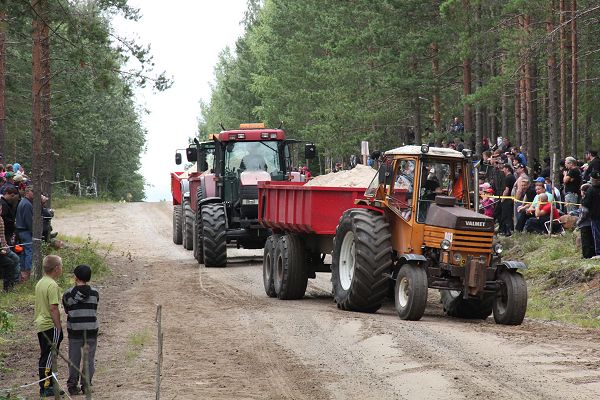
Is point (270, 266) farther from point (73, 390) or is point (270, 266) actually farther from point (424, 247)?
point (73, 390)

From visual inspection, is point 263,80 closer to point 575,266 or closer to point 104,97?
point 104,97

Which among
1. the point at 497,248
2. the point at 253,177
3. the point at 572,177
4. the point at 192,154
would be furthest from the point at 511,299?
the point at 192,154

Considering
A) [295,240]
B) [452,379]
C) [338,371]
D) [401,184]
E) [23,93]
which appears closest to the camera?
[452,379]

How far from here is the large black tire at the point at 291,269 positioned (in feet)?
57.1

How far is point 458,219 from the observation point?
1413cm

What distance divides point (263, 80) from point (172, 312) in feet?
145

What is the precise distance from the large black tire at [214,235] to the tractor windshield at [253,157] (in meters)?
1.46

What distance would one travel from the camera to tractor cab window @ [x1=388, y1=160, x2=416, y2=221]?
48.8 feet

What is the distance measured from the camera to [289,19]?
58156 mm

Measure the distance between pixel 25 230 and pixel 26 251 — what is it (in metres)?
0.40

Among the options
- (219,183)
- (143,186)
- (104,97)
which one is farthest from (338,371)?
(143,186)

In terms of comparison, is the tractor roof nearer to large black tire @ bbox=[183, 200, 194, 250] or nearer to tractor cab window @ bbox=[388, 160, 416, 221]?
tractor cab window @ bbox=[388, 160, 416, 221]

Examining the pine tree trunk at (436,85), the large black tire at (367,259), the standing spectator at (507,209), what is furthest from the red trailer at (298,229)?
the pine tree trunk at (436,85)

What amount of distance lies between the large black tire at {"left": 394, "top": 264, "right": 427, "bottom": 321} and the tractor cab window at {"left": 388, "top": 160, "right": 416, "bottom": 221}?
2.89 feet
